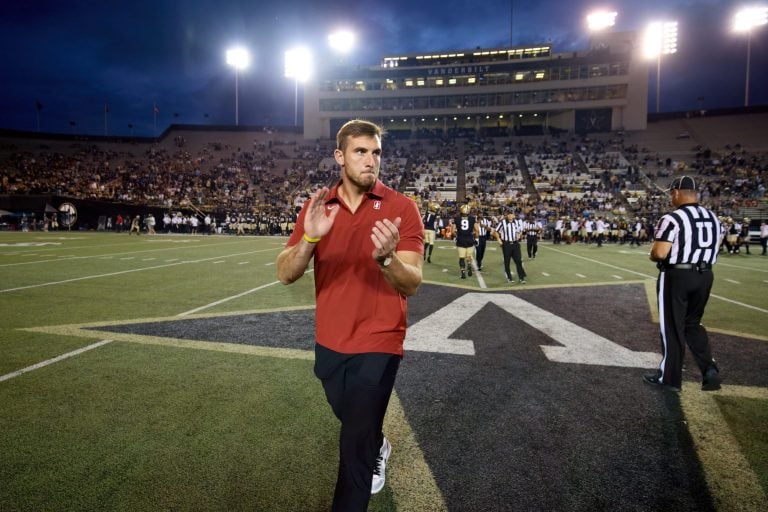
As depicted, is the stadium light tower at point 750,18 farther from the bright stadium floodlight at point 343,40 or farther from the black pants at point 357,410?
the black pants at point 357,410

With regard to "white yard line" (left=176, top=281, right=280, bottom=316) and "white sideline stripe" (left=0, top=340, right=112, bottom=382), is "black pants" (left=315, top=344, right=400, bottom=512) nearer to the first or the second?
"white sideline stripe" (left=0, top=340, right=112, bottom=382)

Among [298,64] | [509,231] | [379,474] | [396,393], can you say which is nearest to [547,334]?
[396,393]

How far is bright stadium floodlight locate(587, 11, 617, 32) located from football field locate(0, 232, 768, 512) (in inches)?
2507

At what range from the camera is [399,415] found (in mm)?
3531

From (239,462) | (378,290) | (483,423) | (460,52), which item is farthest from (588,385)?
(460,52)

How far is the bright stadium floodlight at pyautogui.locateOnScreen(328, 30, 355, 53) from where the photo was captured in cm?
5972

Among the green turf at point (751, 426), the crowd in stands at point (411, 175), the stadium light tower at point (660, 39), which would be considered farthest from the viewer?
the stadium light tower at point (660, 39)

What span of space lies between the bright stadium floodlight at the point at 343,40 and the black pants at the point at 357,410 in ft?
215

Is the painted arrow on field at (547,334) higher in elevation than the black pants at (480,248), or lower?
lower

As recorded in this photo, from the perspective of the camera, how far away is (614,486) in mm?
2607

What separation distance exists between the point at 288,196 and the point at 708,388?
135ft

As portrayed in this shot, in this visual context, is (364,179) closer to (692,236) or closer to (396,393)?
(396,393)

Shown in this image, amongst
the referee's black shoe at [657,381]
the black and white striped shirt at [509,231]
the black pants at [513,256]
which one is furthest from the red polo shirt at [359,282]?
the black and white striped shirt at [509,231]

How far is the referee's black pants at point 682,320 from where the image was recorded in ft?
13.6
